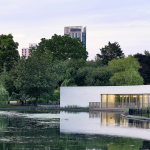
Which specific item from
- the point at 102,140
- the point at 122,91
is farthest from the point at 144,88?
the point at 102,140

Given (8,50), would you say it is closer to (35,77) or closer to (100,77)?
(100,77)

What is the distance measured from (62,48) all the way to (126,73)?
25.5 metres

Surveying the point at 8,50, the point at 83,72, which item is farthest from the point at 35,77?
the point at 8,50

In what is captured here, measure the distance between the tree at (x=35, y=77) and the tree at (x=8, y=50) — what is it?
107ft

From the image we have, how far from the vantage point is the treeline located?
61.4m

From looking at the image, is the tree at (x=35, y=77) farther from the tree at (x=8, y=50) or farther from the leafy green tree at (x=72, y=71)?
the tree at (x=8, y=50)

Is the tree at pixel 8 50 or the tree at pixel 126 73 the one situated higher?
the tree at pixel 8 50

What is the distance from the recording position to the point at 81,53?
104 meters

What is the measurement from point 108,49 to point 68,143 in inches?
3755

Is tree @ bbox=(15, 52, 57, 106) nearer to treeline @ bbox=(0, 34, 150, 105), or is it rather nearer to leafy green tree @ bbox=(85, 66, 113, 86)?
treeline @ bbox=(0, 34, 150, 105)

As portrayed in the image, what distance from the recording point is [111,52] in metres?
108

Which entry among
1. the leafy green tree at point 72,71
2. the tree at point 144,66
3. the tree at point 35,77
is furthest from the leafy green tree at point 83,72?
the tree at point 144,66

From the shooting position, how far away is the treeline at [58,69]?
61406 mm

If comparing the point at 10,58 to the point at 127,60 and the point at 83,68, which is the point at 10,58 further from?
the point at 127,60
